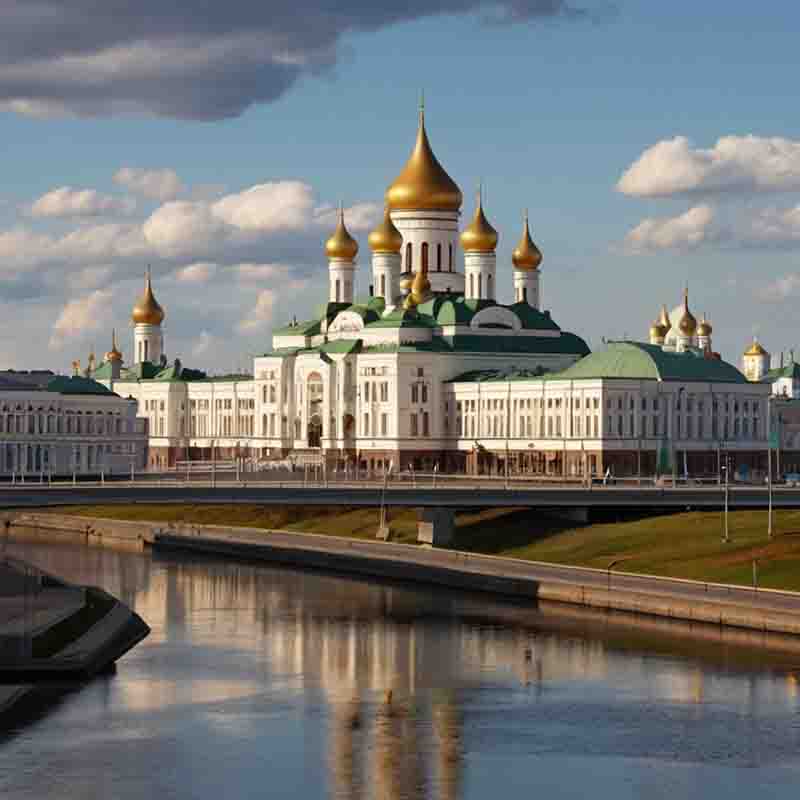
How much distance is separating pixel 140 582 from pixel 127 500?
628 cm

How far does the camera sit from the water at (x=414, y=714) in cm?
6178

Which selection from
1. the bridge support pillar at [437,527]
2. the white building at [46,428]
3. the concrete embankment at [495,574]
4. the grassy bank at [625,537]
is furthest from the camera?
the white building at [46,428]

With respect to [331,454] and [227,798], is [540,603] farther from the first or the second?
[331,454]

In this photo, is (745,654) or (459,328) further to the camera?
(459,328)

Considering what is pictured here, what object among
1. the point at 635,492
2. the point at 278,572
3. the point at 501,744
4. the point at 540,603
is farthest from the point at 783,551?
the point at 501,744

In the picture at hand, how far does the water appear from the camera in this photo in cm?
6178

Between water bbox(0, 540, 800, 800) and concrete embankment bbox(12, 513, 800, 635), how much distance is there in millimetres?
2642

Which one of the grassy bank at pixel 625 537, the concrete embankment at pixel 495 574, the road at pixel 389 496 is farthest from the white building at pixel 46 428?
the road at pixel 389 496

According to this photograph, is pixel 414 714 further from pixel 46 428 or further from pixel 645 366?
pixel 46 428

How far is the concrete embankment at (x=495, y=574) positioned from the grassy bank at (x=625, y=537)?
297 cm

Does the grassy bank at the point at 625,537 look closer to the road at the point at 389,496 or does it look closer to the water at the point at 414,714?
the road at the point at 389,496

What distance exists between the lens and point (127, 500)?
10869cm

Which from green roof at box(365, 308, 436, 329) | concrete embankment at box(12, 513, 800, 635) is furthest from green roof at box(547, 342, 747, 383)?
concrete embankment at box(12, 513, 800, 635)

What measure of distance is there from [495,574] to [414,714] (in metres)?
34.4
